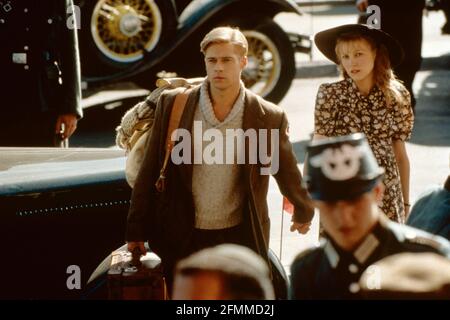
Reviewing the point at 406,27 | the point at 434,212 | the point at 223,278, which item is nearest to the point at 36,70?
the point at 434,212

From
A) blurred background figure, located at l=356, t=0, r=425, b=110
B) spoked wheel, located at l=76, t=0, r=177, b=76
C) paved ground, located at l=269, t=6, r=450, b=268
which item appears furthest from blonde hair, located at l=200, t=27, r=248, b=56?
spoked wheel, located at l=76, t=0, r=177, b=76

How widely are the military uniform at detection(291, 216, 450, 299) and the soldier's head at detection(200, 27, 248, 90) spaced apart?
1.32 m

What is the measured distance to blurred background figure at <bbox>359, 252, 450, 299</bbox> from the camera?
2299 millimetres

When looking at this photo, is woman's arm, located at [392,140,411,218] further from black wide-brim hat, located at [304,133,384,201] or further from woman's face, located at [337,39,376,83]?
black wide-brim hat, located at [304,133,384,201]

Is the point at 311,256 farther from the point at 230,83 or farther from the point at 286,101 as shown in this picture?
the point at 286,101

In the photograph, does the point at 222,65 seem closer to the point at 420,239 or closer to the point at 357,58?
the point at 357,58

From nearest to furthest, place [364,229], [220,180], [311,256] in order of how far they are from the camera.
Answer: [364,229], [311,256], [220,180]

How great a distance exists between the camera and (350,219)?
2.51m

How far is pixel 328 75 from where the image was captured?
11.9m

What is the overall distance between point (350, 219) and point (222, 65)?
1461mm

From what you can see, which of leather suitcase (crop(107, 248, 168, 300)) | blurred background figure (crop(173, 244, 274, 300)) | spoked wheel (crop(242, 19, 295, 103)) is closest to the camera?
blurred background figure (crop(173, 244, 274, 300))

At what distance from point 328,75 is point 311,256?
937 centimetres

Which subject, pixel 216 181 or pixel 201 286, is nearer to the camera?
pixel 201 286
